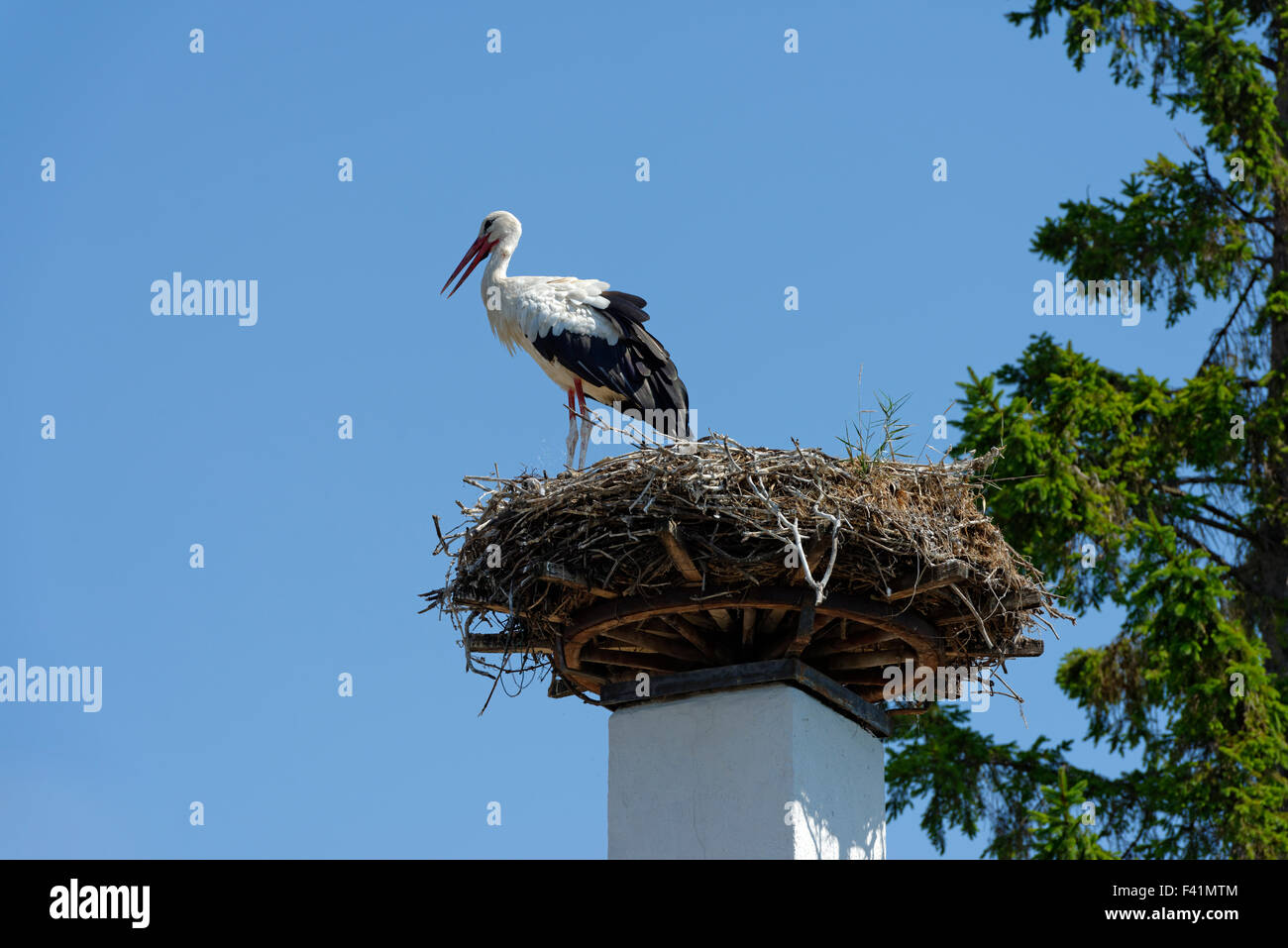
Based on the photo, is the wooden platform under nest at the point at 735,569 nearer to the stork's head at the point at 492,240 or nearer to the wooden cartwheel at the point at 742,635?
the wooden cartwheel at the point at 742,635

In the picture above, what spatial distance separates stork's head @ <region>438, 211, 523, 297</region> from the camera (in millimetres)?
12445

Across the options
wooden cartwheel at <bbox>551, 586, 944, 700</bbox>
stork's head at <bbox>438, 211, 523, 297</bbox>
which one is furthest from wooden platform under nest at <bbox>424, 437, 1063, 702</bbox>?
stork's head at <bbox>438, 211, 523, 297</bbox>

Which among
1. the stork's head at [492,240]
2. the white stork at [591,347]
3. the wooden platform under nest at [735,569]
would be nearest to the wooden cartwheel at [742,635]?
the wooden platform under nest at [735,569]

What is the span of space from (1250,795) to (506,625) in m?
7.08

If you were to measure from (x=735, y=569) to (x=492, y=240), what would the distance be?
5.29 metres

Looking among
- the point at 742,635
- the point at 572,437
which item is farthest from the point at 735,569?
the point at 572,437

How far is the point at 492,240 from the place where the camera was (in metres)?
12.6

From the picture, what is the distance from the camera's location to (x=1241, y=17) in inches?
672

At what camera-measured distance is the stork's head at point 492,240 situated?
40.8 feet

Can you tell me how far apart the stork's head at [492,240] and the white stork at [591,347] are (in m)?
0.62

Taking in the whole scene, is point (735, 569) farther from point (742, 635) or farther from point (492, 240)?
point (492, 240)

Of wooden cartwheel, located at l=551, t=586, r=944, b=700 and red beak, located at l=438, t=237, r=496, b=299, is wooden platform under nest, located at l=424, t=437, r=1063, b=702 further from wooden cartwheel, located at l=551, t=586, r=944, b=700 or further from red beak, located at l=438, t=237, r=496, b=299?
red beak, located at l=438, t=237, r=496, b=299

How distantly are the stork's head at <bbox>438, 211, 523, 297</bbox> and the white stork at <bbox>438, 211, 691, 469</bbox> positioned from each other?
Answer: 622 millimetres
